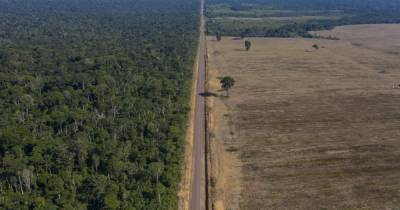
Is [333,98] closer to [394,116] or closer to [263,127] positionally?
[394,116]

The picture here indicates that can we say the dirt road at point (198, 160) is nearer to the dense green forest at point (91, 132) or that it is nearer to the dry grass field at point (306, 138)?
the dry grass field at point (306, 138)

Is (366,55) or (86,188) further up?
(366,55)

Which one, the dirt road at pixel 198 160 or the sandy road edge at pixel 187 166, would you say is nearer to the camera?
the sandy road edge at pixel 187 166

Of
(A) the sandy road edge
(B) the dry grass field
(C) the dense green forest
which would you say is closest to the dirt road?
(A) the sandy road edge

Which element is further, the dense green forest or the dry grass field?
the dry grass field

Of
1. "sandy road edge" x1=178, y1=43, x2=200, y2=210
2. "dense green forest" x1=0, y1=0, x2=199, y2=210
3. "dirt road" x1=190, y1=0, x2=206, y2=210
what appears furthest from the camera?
"dirt road" x1=190, y1=0, x2=206, y2=210

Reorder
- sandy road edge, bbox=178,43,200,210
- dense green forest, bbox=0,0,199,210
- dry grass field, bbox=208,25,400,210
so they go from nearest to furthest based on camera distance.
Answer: dense green forest, bbox=0,0,199,210 → sandy road edge, bbox=178,43,200,210 → dry grass field, bbox=208,25,400,210

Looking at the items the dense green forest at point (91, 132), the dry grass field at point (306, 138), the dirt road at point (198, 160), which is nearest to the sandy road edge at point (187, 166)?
the dirt road at point (198, 160)

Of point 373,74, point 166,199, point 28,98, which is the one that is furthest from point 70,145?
point 373,74

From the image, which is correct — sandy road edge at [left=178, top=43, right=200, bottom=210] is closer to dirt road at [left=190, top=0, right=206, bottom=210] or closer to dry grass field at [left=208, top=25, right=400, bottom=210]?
dirt road at [left=190, top=0, right=206, bottom=210]
